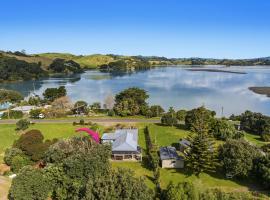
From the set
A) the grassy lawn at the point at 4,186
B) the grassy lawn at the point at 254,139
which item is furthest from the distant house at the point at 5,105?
the grassy lawn at the point at 254,139

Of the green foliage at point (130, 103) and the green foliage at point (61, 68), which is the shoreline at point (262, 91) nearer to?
the green foliage at point (130, 103)

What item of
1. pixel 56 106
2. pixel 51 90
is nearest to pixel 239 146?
pixel 56 106

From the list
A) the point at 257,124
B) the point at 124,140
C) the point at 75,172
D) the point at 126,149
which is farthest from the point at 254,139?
the point at 75,172

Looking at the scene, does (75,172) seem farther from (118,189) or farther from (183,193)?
(183,193)

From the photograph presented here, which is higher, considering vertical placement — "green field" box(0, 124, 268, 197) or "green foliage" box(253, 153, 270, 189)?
"green foliage" box(253, 153, 270, 189)

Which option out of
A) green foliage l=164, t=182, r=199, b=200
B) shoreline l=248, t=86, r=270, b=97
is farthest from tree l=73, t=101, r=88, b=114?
shoreline l=248, t=86, r=270, b=97

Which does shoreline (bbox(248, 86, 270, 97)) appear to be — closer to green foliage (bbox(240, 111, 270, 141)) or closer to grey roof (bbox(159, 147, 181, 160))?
green foliage (bbox(240, 111, 270, 141))
